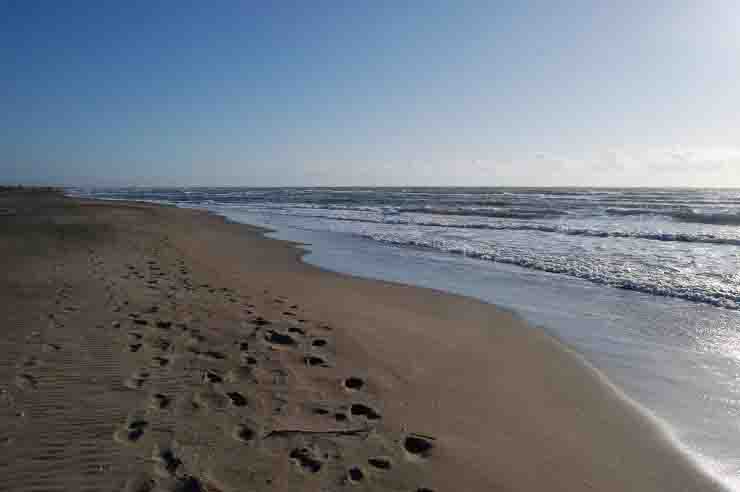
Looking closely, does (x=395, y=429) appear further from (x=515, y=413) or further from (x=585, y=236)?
(x=585, y=236)

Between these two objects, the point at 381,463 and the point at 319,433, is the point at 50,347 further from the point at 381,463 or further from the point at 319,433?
the point at 381,463

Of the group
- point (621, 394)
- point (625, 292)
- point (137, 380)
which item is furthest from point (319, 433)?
point (625, 292)

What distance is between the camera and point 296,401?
3.95 meters

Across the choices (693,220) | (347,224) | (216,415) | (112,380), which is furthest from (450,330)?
(693,220)

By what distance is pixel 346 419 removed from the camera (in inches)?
146

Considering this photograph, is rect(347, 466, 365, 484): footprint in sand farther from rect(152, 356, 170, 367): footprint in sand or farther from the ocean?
the ocean

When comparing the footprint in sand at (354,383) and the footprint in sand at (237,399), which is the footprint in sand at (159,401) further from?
the footprint in sand at (354,383)

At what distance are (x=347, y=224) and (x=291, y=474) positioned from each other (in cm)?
2116

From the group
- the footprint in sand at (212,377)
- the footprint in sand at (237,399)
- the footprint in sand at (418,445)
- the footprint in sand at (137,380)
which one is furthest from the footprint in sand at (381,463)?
the footprint in sand at (137,380)

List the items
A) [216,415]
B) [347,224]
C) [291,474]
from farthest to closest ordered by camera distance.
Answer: [347,224]
[216,415]
[291,474]

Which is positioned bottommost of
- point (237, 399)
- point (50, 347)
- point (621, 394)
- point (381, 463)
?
point (621, 394)

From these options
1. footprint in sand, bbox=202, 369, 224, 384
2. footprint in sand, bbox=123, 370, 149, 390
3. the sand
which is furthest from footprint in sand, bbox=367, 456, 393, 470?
footprint in sand, bbox=123, 370, 149, 390

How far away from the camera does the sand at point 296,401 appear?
300 cm

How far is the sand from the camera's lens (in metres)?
3.00
